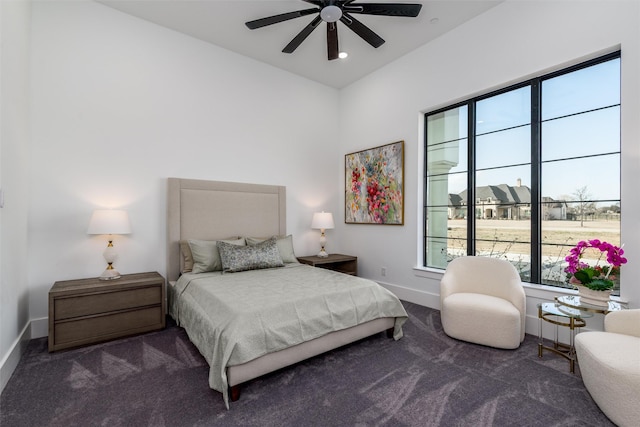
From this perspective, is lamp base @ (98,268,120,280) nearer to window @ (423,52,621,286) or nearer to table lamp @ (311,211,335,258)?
table lamp @ (311,211,335,258)

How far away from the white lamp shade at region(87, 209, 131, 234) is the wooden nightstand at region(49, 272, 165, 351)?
0.50 meters

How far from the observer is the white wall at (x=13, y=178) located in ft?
7.04

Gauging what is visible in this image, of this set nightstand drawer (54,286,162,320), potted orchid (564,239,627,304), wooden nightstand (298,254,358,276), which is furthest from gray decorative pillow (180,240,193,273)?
potted orchid (564,239,627,304)

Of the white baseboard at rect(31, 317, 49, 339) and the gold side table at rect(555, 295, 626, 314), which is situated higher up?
the gold side table at rect(555, 295, 626, 314)

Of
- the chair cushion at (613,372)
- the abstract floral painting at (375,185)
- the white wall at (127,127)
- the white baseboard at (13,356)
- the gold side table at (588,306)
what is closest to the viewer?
the chair cushion at (613,372)

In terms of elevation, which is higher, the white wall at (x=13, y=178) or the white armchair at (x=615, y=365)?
the white wall at (x=13, y=178)

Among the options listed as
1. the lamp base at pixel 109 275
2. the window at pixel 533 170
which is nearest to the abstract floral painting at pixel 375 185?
the window at pixel 533 170

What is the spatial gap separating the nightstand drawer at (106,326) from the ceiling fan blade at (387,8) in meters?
3.40

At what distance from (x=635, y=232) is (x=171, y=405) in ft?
12.1

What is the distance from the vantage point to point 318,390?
6.86ft

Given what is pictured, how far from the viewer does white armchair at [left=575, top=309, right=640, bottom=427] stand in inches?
64.6

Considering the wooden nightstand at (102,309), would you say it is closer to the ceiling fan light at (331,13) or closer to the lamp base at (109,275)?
the lamp base at (109,275)

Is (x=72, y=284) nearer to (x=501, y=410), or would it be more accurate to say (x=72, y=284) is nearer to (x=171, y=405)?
(x=171, y=405)

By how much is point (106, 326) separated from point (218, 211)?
170cm
